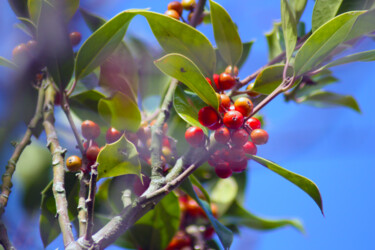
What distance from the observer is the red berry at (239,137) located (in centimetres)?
111

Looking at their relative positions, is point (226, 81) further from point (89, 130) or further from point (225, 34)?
point (89, 130)

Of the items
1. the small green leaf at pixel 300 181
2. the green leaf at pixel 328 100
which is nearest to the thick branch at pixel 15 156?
the small green leaf at pixel 300 181

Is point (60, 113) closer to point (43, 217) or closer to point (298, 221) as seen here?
point (43, 217)

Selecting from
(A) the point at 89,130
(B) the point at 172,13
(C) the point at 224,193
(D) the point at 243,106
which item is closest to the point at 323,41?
(D) the point at 243,106

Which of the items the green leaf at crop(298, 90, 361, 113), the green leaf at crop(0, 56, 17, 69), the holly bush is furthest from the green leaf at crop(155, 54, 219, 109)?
the green leaf at crop(298, 90, 361, 113)

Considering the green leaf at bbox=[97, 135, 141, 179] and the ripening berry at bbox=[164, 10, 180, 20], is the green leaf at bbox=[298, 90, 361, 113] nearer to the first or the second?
the ripening berry at bbox=[164, 10, 180, 20]

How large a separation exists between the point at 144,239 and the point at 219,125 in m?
0.68

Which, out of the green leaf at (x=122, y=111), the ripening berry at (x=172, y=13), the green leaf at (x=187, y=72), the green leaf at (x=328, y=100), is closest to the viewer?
the green leaf at (x=187, y=72)

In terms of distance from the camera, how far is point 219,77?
1.30 m

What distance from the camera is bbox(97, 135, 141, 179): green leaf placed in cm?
105

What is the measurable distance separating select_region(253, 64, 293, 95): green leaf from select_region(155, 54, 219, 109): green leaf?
179 mm

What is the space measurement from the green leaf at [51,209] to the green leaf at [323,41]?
713 millimetres

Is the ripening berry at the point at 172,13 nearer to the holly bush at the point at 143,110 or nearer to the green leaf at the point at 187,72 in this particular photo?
the holly bush at the point at 143,110

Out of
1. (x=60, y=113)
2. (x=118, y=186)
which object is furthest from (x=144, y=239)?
(x=60, y=113)
